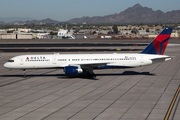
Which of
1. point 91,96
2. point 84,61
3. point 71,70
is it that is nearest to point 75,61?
point 84,61

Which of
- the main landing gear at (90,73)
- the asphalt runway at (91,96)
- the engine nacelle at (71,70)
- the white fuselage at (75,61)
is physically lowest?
the asphalt runway at (91,96)

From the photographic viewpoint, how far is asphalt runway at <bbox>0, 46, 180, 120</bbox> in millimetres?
25359

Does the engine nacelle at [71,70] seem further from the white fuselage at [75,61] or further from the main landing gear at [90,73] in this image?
the main landing gear at [90,73]

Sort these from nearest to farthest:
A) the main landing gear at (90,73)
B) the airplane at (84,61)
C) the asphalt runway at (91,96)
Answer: the asphalt runway at (91,96) → the airplane at (84,61) → the main landing gear at (90,73)

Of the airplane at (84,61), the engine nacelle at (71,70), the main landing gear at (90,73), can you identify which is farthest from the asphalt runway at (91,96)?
the airplane at (84,61)

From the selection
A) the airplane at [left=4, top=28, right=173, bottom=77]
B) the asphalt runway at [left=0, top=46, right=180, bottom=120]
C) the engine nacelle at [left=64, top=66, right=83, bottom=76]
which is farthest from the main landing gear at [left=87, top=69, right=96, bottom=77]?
the engine nacelle at [left=64, top=66, right=83, bottom=76]

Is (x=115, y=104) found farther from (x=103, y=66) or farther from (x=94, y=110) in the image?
(x=103, y=66)

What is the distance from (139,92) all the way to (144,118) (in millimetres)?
9916

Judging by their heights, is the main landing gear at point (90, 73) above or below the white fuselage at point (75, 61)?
below

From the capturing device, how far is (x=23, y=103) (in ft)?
96.7

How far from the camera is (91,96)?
1265 inches

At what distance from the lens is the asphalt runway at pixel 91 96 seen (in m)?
25.4

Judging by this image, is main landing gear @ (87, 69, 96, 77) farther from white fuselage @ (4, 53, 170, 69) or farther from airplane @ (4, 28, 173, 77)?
white fuselage @ (4, 53, 170, 69)

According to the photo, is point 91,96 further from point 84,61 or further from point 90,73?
point 90,73
